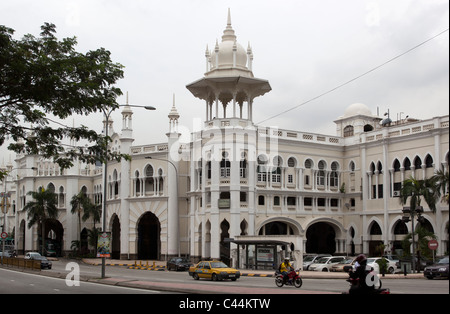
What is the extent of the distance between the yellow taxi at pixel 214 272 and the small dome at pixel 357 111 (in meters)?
30.8

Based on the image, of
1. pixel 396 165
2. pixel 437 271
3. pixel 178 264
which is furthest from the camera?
pixel 396 165

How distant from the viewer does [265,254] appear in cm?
4234

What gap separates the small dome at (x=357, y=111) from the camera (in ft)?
193

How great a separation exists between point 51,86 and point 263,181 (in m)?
32.0

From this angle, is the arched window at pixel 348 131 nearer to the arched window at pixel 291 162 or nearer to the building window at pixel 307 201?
the arched window at pixel 291 162

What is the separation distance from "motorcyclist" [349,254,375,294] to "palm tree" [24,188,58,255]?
58835 mm

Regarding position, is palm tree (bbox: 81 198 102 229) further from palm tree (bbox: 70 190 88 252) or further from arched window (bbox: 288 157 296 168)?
arched window (bbox: 288 157 296 168)

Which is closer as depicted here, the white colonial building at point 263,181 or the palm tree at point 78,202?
the white colonial building at point 263,181

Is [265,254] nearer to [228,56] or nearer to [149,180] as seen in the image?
[228,56]

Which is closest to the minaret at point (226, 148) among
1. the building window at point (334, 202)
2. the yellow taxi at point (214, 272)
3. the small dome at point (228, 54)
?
the small dome at point (228, 54)

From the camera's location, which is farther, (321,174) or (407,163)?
(321,174)

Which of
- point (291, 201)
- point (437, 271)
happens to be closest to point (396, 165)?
point (291, 201)

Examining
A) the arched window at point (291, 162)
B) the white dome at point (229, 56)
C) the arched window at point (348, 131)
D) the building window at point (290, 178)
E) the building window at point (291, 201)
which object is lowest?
the building window at point (291, 201)
